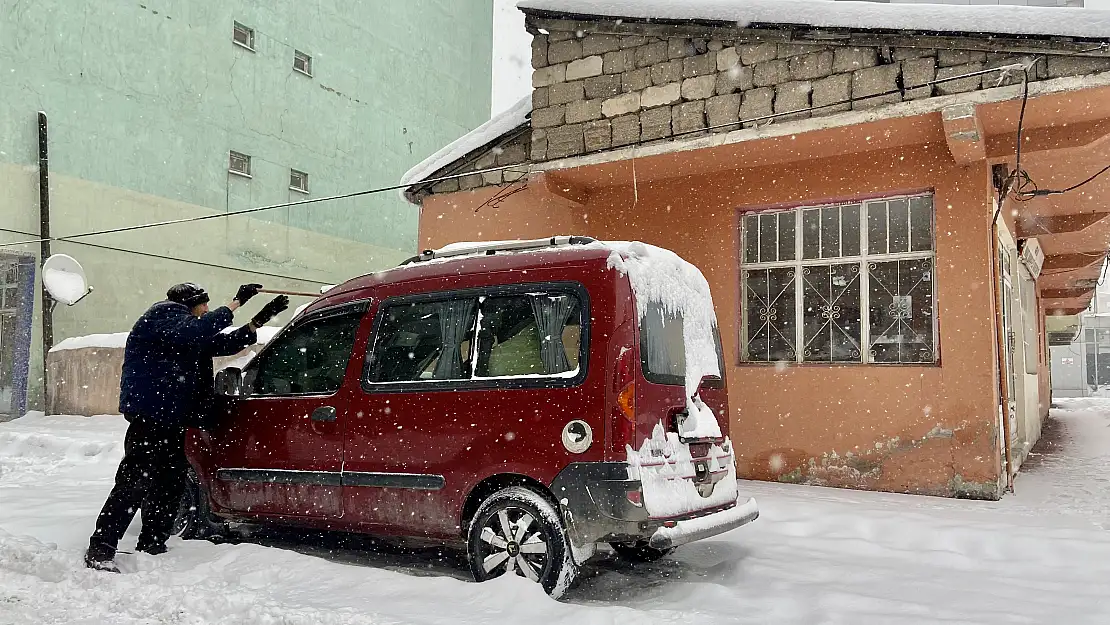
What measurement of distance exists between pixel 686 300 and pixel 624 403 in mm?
973

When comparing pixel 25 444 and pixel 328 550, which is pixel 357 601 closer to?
pixel 328 550

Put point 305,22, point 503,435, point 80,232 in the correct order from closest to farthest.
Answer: point 503,435
point 80,232
point 305,22

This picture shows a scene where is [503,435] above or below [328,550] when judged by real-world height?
above

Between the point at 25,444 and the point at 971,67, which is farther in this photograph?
the point at 25,444

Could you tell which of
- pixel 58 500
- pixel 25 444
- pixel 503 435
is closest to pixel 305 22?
pixel 25 444

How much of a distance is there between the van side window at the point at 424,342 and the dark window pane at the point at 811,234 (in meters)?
4.76

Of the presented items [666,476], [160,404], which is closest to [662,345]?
[666,476]

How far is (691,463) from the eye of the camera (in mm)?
4539

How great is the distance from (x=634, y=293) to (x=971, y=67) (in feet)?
13.8

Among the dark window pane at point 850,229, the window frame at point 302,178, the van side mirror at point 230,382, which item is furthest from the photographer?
the window frame at point 302,178

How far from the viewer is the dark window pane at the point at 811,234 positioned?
8.45 m

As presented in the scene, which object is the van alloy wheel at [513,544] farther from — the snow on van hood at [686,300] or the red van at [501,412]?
the snow on van hood at [686,300]

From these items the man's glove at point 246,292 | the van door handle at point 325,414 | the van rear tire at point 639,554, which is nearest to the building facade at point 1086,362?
the van rear tire at point 639,554

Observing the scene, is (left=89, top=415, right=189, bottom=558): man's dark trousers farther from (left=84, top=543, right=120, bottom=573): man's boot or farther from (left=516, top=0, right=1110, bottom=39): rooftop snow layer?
(left=516, top=0, right=1110, bottom=39): rooftop snow layer
